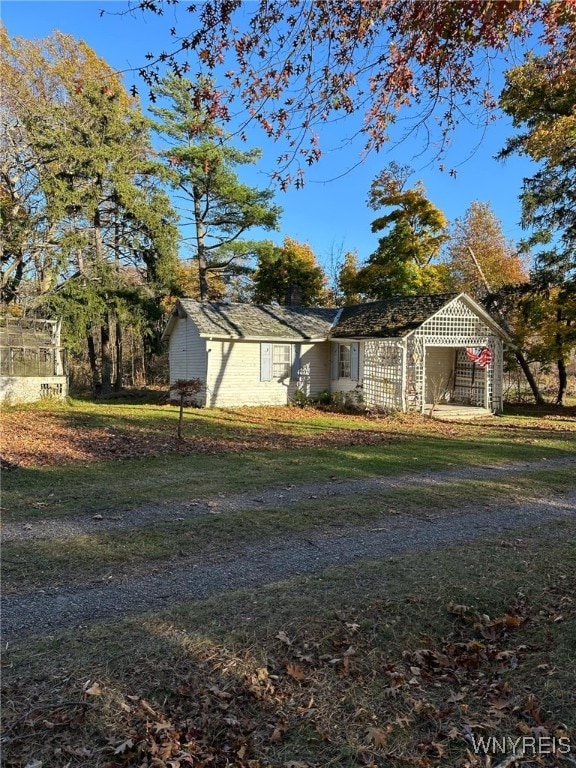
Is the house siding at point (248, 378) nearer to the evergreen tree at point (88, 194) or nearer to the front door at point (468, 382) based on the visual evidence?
the front door at point (468, 382)

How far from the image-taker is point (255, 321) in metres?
21.9

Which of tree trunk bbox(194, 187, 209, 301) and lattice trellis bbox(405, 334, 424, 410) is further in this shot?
tree trunk bbox(194, 187, 209, 301)

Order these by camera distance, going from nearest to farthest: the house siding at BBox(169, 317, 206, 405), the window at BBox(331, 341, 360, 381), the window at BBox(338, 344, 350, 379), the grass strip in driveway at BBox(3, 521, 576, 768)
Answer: the grass strip in driveway at BBox(3, 521, 576, 768) < the house siding at BBox(169, 317, 206, 405) < the window at BBox(331, 341, 360, 381) < the window at BBox(338, 344, 350, 379)

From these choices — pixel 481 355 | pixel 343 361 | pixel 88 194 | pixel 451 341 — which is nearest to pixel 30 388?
pixel 88 194

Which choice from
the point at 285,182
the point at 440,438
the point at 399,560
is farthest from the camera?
the point at 440,438

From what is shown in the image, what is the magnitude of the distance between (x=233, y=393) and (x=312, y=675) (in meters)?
17.8

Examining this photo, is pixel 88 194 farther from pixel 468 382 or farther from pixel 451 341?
pixel 468 382

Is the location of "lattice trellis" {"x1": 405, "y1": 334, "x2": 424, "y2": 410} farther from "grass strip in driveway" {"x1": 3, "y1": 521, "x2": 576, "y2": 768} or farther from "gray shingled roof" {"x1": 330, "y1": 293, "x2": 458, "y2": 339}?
"grass strip in driveway" {"x1": 3, "y1": 521, "x2": 576, "y2": 768}

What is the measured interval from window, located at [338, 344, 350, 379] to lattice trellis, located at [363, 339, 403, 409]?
1.43m

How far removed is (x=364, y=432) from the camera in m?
14.5

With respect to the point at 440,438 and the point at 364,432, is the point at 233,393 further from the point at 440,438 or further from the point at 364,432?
the point at 440,438

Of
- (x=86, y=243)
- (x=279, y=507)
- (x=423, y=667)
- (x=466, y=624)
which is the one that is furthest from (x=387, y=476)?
(x=86, y=243)

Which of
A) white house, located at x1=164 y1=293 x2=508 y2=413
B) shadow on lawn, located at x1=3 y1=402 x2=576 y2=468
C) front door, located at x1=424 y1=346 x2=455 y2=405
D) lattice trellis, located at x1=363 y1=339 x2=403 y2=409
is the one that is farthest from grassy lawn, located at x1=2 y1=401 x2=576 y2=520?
front door, located at x1=424 y1=346 x2=455 y2=405

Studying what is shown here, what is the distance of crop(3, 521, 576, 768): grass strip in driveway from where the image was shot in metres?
2.50
